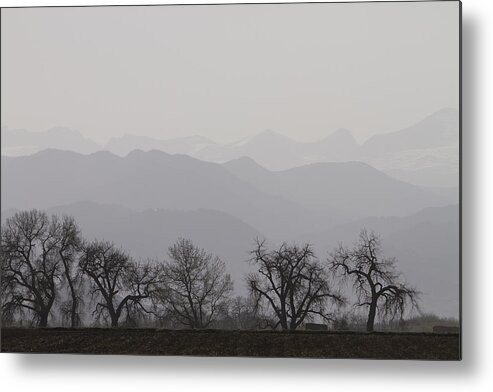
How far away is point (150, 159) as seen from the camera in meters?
3.00

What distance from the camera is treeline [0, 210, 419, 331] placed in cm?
293

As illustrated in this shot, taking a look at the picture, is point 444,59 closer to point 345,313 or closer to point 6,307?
point 345,313

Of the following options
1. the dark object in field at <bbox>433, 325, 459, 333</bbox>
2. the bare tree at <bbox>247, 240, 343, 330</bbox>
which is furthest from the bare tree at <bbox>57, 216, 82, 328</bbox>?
the dark object in field at <bbox>433, 325, 459, 333</bbox>

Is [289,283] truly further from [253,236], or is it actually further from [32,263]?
[32,263]

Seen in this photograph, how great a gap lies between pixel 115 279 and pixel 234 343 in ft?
1.45

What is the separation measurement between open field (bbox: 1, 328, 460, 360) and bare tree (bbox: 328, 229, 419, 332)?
0.28 ft

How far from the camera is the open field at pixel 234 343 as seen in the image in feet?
9.51


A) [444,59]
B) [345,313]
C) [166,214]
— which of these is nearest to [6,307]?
[166,214]

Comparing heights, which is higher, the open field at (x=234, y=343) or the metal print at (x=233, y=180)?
the metal print at (x=233, y=180)

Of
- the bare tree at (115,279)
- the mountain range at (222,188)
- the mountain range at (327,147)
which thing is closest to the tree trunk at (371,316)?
the mountain range at (222,188)

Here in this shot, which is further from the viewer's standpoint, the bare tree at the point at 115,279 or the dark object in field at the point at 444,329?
the bare tree at the point at 115,279

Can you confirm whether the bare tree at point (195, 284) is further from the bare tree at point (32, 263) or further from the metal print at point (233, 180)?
the bare tree at point (32, 263)

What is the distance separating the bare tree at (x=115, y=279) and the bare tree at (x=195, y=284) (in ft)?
0.22

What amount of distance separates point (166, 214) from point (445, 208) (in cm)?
89
